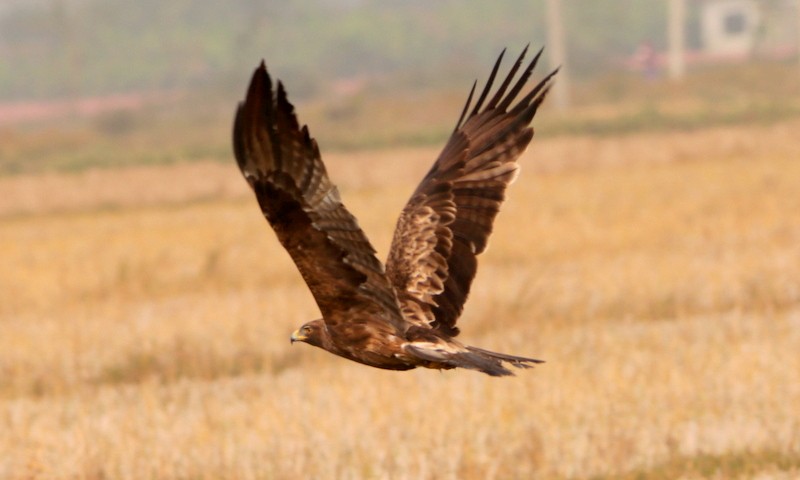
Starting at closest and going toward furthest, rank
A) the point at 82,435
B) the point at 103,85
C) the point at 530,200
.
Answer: the point at 82,435 → the point at 530,200 → the point at 103,85

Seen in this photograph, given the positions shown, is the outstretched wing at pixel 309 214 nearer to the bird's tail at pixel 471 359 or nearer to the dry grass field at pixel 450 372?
the bird's tail at pixel 471 359

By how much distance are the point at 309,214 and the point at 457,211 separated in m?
1.78

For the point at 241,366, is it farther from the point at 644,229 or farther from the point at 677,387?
the point at 644,229

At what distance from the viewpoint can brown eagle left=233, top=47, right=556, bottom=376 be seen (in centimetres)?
532

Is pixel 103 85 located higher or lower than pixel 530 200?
higher

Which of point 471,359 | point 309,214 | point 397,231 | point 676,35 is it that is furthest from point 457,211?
point 676,35

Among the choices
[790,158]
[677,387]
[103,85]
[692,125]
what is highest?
[103,85]

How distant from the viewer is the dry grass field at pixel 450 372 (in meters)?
7.71

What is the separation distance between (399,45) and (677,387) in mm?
94144

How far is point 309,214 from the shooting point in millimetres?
5578

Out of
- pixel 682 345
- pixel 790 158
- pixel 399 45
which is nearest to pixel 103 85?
pixel 399 45

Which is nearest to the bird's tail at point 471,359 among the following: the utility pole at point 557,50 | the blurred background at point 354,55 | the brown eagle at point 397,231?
the brown eagle at point 397,231

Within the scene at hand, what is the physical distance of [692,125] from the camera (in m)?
35.9

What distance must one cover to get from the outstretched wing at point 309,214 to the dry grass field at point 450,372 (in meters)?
1.40
